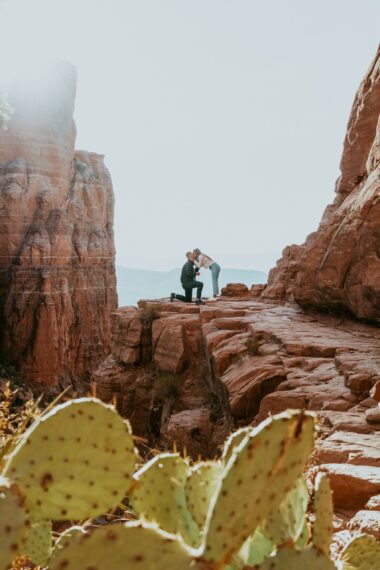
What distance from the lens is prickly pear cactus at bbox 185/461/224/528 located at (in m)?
1.84

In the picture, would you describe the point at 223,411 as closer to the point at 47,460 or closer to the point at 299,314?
the point at 299,314

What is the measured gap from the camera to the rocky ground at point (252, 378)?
411cm

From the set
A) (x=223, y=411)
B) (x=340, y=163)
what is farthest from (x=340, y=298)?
(x=340, y=163)

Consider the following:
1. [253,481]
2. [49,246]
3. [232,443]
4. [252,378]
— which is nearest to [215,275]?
[252,378]

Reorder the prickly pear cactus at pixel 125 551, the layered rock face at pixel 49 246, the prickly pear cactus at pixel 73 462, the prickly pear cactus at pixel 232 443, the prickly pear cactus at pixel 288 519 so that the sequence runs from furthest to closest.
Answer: the layered rock face at pixel 49 246, the prickly pear cactus at pixel 232 443, the prickly pear cactus at pixel 288 519, the prickly pear cactus at pixel 73 462, the prickly pear cactus at pixel 125 551

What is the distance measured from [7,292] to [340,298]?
27068 mm

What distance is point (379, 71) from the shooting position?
1188 centimetres

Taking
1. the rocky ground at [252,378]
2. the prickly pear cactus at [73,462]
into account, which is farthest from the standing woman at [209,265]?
the prickly pear cactus at [73,462]

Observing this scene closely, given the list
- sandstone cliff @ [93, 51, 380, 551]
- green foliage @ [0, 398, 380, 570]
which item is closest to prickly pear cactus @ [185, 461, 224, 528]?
green foliage @ [0, 398, 380, 570]

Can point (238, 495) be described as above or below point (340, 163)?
below

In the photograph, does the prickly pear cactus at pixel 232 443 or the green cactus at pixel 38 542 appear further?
the green cactus at pixel 38 542

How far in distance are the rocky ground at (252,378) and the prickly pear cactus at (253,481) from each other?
6.18ft

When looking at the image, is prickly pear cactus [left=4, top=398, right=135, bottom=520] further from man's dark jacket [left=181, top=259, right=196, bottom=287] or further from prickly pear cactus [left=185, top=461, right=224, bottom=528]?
man's dark jacket [left=181, top=259, right=196, bottom=287]

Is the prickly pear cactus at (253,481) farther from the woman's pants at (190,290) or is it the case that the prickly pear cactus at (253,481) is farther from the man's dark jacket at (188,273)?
the woman's pants at (190,290)
